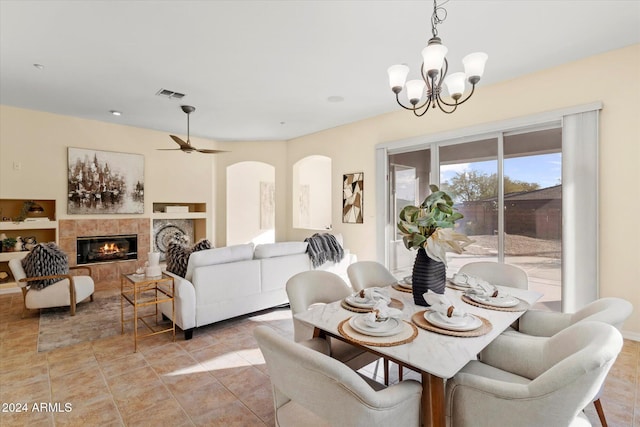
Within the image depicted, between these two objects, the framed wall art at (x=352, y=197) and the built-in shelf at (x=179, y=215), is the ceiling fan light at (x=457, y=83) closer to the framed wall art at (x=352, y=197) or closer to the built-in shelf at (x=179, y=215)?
the framed wall art at (x=352, y=197)

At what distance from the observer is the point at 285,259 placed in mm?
3926

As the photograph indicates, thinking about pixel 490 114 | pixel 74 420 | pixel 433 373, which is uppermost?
pixel 490 114

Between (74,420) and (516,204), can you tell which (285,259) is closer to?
(74,420)

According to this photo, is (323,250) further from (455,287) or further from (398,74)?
(398,74)

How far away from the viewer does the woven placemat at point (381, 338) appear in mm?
1369

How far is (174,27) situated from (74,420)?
298 centimetres

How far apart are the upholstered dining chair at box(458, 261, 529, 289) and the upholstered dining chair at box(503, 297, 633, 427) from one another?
18.8 inches

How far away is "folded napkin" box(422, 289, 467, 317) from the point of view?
157cm

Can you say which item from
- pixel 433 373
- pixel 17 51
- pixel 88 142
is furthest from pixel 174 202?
pixel 433 373

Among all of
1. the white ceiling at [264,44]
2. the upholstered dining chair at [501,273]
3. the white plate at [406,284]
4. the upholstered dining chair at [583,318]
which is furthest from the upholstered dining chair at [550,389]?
the white ceiling at [264,44]

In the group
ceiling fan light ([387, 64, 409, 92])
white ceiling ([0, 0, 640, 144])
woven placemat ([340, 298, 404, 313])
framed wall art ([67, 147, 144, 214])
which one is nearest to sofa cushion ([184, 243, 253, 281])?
woven placemat ([340, 298, 404, 313])

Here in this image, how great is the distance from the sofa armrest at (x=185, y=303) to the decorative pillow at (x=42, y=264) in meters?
1.74

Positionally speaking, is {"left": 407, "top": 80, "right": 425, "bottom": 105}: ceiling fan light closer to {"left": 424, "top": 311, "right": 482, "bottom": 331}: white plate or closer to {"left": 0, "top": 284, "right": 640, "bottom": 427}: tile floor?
{"left": 424, "top": 311, "right": 482, "bottom": 331}: white plate

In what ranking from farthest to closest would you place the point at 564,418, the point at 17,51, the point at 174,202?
the point at 174,202 → the point at 17,51 → the point at 564,418
